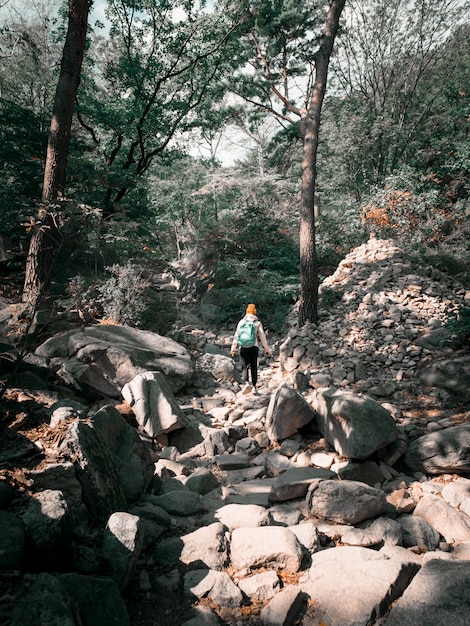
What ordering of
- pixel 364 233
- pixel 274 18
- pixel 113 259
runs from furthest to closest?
pixel 113 259, pixel 364 233, pixel 274 18

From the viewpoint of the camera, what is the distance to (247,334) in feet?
23.3

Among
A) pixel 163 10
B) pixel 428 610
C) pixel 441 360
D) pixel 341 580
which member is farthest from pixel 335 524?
pixel 163 10

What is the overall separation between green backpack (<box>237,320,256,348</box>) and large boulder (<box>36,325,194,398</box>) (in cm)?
118

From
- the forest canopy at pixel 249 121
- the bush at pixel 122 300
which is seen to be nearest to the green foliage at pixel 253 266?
the forest canopy at pixel 249 121

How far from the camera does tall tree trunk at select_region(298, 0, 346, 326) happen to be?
916 centimetres

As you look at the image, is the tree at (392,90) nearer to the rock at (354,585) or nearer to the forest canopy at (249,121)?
the forest canopy at (249,121)

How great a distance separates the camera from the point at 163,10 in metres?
12.1

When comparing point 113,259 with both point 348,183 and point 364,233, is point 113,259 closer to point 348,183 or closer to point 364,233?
point 364,233

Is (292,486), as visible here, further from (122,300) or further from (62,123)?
(62,123)

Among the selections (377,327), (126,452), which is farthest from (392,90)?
(126,452)

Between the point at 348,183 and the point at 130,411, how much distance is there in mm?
15028

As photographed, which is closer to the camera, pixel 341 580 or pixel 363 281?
pixel 341 580

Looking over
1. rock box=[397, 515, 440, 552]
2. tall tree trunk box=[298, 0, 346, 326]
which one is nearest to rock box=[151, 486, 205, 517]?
rock box=[397, 515, 440, 552]

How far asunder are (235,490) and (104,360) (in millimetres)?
3190
